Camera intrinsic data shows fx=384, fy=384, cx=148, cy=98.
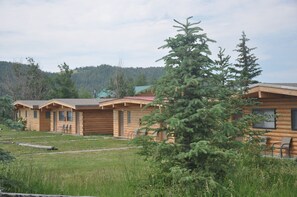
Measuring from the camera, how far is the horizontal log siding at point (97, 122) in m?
29.1

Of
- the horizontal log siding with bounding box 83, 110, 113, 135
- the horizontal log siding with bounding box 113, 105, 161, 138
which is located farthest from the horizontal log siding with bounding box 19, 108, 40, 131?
the horizontal log siding with bounding box 113, 105, 161, 138

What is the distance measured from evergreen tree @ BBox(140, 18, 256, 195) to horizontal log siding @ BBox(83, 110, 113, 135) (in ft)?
76.6

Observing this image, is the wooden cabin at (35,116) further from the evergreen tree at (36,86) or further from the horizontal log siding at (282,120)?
the horizontal log siding at (282,120)

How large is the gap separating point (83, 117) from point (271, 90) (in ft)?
56.3

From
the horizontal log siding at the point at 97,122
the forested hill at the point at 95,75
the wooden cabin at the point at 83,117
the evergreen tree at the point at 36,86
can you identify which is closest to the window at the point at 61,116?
the wooden cabin at the point at 83,117

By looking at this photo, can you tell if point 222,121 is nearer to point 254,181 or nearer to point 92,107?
point 254,181

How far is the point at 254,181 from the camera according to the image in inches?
222

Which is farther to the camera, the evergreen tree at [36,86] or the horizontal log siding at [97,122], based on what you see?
the evergreen tree at [36,86]

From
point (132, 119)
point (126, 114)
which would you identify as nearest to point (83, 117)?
point (126, 114)

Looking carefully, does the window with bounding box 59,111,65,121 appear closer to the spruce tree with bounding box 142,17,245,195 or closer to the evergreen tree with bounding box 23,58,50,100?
the evergreen tree with bounding box 23,58,50,100

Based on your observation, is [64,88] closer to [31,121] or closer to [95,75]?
[31,121]

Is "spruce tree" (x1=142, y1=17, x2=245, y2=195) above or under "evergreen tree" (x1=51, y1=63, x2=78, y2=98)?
under

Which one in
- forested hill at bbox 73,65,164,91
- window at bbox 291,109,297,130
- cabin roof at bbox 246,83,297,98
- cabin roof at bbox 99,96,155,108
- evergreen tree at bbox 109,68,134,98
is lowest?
window at bbox 291,109,297,130

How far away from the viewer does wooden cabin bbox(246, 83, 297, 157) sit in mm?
14930
